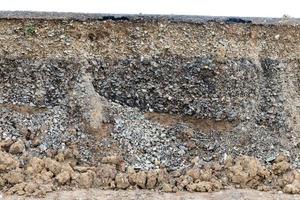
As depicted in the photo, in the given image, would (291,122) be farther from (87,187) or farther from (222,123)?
(87,187)

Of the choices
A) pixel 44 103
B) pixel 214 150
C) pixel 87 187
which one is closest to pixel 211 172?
pixel 214 150

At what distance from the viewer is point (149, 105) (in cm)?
1625

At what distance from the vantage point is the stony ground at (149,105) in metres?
15.0

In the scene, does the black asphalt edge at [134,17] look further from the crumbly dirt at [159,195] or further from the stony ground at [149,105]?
the crumbly dirt at [159,195]

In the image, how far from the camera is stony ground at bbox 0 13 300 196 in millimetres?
14961

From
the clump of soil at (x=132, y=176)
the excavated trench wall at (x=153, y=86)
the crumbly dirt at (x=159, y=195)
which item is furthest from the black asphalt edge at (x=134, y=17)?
the crumbly dirt at (x=159, y=195)

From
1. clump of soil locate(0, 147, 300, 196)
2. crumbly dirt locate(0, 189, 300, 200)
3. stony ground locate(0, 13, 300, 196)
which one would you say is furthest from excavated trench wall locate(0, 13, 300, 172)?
crumbly dirt locate(0, 189, 300, 200)

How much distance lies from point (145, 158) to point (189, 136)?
1.09m

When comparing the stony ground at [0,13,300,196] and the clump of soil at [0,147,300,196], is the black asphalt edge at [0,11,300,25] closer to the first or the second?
the stony ground at [0,13,300,196]

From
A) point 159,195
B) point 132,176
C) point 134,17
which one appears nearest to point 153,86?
point 134,17

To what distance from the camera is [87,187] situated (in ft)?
47.8

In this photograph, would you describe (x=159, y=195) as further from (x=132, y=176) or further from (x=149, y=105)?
(x=149, y=105)

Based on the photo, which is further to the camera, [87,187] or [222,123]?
[222,123]

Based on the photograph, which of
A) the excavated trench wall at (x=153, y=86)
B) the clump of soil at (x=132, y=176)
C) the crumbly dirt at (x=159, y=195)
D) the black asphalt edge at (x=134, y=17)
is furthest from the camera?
the black asphalt edge at (x=134, y=17)
